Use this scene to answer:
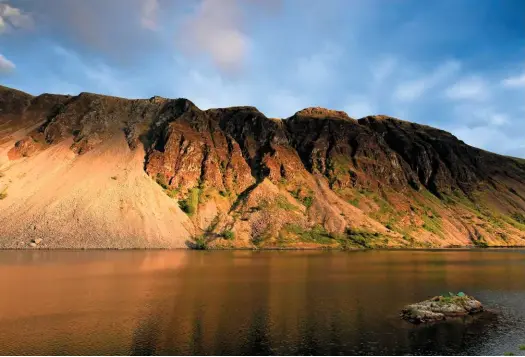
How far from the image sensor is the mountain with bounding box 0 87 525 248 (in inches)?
5157

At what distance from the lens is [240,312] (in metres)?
40.2

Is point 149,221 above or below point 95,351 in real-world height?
above

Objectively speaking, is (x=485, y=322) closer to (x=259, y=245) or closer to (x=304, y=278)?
(x=304, y=278)

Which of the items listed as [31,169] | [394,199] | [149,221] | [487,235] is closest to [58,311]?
[149,221]

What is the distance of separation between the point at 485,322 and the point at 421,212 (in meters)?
151

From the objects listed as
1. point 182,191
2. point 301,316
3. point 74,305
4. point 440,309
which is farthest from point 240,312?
point 182,191

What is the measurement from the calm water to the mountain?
60.8m

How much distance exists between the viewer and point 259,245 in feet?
454

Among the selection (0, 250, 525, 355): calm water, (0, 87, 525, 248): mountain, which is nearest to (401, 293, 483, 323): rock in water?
(0, 250, 525, 355): calm water

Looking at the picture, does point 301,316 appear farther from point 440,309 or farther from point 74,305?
point 74,305

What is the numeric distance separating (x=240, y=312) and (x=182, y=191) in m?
122

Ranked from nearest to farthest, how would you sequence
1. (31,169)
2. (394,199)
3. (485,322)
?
(485,322) → (31,169) → (394,199)

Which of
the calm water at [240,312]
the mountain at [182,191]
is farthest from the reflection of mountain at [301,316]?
the mountain at [182,191]

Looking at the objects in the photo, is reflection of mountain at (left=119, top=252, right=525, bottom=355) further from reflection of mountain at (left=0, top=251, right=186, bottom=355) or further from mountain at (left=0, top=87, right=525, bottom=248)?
mountain at (left=0, top=87, right=525, bottom=248)
